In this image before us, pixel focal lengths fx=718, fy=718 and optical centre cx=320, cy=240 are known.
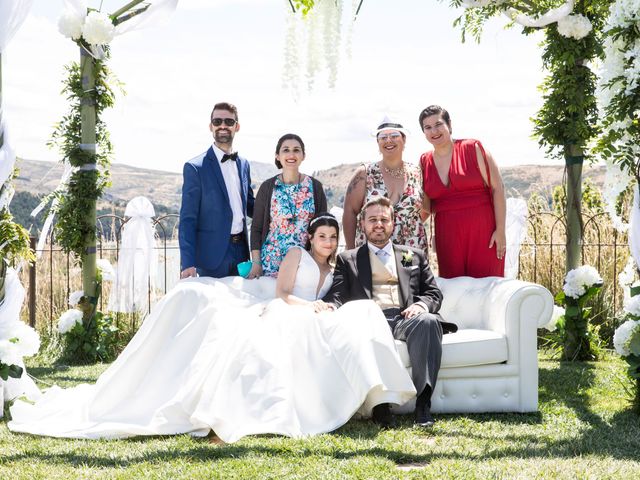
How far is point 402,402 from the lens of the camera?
432cm

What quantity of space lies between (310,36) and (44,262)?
7.04 m

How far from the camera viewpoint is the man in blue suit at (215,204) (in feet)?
17.6

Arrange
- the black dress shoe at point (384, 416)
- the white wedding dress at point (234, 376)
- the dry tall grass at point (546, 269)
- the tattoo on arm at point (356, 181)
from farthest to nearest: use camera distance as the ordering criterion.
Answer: the dry tall grass at point (546, 269), the tattoo on arm at point (356, 181), the black dress shoe at point (384, 416), the white wedding dress at point (234, 376)

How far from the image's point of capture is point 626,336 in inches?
177

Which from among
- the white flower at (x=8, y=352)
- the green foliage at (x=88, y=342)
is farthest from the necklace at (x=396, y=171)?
the green foliage at (x=88, y=342)

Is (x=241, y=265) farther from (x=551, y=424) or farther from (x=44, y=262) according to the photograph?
(x=44, y=262)

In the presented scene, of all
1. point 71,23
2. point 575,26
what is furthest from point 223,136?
point 575,26

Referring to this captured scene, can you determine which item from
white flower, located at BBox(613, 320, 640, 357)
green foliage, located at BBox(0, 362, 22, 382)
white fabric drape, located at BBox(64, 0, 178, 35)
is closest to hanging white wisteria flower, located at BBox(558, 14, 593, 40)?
white flower, located at BBox(613, 320, 640, 357)

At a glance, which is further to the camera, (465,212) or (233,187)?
(465,212)

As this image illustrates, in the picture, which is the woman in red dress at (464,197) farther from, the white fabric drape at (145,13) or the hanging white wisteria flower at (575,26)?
the white fabric drape at (145,13)

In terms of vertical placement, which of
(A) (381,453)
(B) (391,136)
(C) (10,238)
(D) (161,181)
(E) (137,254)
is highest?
(D) (161,181)

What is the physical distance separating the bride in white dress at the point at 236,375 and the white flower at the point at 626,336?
1.38 m

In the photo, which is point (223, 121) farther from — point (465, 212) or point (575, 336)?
point (575, 336)

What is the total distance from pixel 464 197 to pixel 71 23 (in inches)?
157
